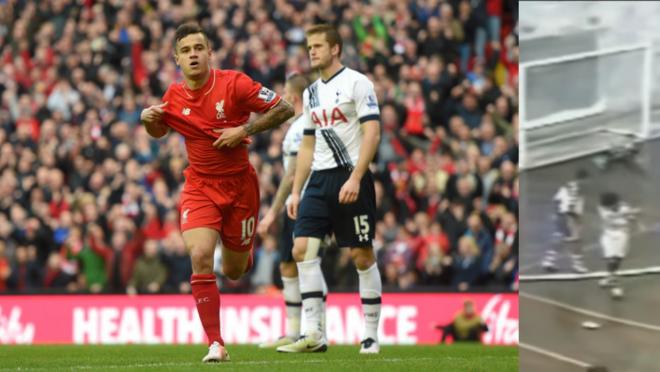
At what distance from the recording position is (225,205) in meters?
10.0

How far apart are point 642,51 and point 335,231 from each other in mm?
5205

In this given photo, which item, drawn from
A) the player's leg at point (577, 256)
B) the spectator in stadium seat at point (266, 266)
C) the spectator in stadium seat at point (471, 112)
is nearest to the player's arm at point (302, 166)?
the player's leg at point (577, 256)

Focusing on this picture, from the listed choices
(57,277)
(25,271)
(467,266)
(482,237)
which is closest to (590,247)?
(467,266)

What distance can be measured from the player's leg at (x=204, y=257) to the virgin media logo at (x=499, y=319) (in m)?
8.19

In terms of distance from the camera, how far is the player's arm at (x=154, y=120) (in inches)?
386

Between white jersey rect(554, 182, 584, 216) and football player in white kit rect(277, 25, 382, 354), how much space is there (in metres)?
4.48

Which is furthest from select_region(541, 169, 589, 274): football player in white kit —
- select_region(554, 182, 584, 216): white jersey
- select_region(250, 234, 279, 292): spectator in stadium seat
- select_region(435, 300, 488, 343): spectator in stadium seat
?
select_region(250, 234, 279, 292): spectator in stadium seat

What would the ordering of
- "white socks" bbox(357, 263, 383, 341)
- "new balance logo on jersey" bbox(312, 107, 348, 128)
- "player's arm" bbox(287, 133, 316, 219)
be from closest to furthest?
"new balance logo on jersey" bbox(312, 107, 348, 128) → "white socks" bbox(357, 263, 383, 341) → "player's arm" bbox(287, 133, 316, 219)

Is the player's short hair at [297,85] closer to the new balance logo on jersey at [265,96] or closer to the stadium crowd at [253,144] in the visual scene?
the new balance logo on jersey at [265,96]

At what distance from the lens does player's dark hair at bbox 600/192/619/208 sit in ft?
19.8

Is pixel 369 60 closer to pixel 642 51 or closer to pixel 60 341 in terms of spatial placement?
pixel 60 341

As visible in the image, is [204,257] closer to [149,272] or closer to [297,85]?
[297,85]

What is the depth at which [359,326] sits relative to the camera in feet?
57.6

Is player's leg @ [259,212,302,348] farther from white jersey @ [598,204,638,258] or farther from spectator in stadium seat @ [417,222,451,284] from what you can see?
white jersey @ [598,204,638,258]
